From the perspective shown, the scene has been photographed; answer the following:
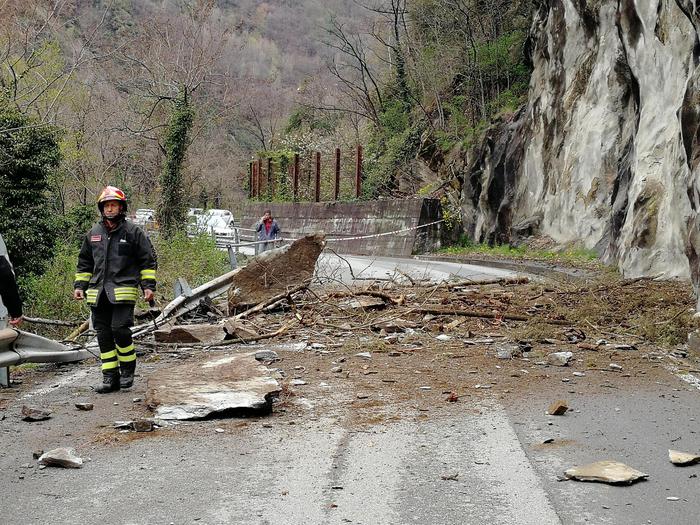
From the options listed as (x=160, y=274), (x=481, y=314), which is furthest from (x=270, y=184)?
(x=481, y=314)

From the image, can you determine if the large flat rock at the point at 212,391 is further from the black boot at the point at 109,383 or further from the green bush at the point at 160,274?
the green bush at the point at 160,274

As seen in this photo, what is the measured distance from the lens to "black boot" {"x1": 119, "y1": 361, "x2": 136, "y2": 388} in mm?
7133

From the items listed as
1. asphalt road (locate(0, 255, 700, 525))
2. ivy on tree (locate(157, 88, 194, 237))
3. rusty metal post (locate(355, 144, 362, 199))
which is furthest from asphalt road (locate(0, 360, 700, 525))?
rusty metal post (locate(355, 144, 362, 199))

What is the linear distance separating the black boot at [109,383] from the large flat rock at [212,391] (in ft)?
1.51

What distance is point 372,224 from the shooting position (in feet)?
106

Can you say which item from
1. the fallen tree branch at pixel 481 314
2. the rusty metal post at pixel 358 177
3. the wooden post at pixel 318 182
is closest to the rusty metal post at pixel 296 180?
the wooden post at pixel 318 182

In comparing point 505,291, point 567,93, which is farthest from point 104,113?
point 505,291

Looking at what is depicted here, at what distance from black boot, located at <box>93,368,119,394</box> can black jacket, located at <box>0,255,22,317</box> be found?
39.5 inches

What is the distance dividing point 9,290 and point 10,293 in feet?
0.10

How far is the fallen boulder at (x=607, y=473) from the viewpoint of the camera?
4180mm

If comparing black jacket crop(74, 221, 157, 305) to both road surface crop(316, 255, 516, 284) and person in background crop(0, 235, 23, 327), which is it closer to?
person in background crop(0, 235, 23, 327)

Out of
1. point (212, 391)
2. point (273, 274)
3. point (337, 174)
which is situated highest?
point (337, 174)

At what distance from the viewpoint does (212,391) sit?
6023 mm

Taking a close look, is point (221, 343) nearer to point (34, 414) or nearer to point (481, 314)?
point (481, 314)
